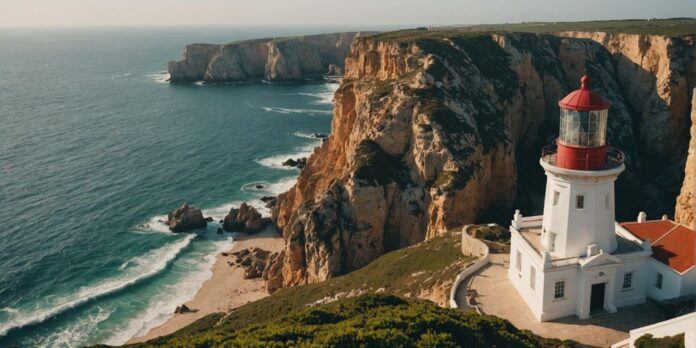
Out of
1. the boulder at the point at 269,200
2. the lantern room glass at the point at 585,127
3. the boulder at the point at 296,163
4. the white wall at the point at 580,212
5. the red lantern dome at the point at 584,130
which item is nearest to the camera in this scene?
the red lantern dome at the point at 584,130

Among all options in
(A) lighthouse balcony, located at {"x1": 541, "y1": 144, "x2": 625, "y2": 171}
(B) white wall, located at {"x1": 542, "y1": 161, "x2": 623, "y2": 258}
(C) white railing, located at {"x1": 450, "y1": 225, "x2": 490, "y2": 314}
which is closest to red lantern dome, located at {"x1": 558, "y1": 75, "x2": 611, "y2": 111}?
(A) lighthouse balcony, located at {"x1": 541, "y1": 144, "x2": 625, "y2": 171}

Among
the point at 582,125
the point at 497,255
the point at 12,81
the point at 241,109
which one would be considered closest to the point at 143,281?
the point at 497,255

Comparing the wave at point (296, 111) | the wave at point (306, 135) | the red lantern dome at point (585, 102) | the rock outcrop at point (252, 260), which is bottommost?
the rock outcrop at point (252, 260)

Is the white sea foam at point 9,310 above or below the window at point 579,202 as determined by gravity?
below

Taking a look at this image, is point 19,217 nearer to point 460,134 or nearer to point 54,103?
point 460,134

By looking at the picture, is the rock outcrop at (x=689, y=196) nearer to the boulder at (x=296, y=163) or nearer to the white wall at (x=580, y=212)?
the white wall at (x=580, y=212)

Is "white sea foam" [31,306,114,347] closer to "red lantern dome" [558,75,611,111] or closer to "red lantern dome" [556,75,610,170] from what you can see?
"red lantern dome" [556,75,610,170]

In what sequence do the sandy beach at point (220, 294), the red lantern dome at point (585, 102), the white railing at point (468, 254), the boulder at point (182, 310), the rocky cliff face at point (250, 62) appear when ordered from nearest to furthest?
the red lantern dome at point (585, 102), the white railing at point (468, 254), the sandy beach at point (220, 294), the boulder at point (182, 310), the rocky cliff face at point (250, 62)

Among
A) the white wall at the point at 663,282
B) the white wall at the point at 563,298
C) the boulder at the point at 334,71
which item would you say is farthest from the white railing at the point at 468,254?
the boulder at the point at 334,71
